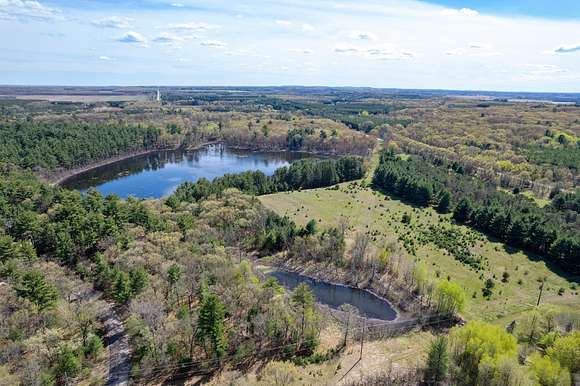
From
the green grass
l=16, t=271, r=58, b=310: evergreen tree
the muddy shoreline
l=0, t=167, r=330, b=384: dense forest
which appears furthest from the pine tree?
l=16, t=271, r=58, b=310: evergreen tree

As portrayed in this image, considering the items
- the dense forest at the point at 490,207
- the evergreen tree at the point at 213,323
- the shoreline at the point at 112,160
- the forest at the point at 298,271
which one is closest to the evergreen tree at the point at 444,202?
the dense forest at the point at 490,207

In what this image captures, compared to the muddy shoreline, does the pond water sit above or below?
below

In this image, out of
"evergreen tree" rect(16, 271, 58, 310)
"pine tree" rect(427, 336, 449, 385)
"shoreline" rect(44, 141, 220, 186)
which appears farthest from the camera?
"shoreline" rect(44, 141, 220, 186)

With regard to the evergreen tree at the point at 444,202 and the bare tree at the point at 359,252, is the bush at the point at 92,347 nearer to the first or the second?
the bare tree at the point at 359,252

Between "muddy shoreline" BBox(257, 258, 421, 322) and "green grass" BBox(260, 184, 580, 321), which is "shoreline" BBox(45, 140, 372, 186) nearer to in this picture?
"green grass" BBox(260, 184, 580, 321)

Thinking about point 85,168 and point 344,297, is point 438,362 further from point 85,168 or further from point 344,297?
point 85,168

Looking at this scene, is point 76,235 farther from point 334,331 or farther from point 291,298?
point 334,331

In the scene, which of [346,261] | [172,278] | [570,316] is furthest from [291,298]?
[570,316]
